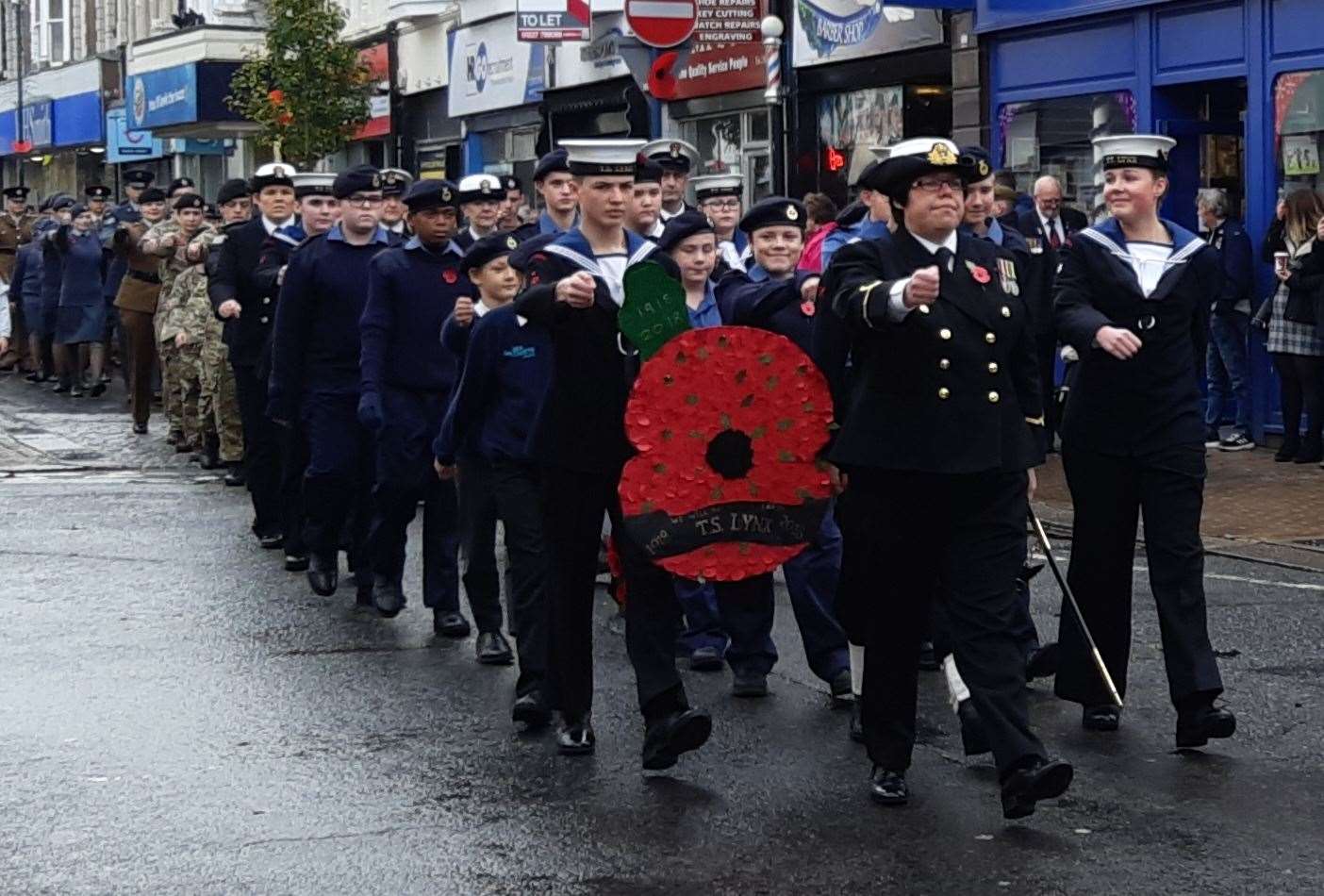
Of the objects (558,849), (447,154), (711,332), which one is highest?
(447,154)

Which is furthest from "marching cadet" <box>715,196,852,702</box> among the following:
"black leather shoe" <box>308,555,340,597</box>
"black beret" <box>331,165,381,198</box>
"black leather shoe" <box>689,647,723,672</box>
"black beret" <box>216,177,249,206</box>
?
"black beret" <box>216,177,249,206</box>

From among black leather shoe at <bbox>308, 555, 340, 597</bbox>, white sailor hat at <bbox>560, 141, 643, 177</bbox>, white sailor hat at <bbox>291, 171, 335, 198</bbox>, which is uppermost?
white sailor hat at <bbox>291, 171, 335, 198</bbox>

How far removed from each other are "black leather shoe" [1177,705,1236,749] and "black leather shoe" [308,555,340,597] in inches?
196

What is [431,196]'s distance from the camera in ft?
34.4

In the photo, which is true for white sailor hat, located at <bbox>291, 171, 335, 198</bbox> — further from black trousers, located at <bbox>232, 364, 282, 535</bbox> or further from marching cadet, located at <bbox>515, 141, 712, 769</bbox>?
marching cadet, located at <bbox>515, 141, 712, 769</bbox>

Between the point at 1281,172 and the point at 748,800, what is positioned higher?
the point at 1281,172

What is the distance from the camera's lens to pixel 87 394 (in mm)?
25703

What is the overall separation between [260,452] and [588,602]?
225 inches

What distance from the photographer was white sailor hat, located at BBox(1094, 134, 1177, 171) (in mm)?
7996

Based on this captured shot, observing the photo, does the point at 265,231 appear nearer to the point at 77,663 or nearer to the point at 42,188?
the point at 77,663

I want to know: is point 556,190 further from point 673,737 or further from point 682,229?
point 673,737

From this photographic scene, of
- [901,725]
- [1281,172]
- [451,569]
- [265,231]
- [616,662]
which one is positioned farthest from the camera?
[1281,172]

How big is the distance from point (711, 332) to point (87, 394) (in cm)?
1931

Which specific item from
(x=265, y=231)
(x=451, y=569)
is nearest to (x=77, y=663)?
(x=451, y=569)
